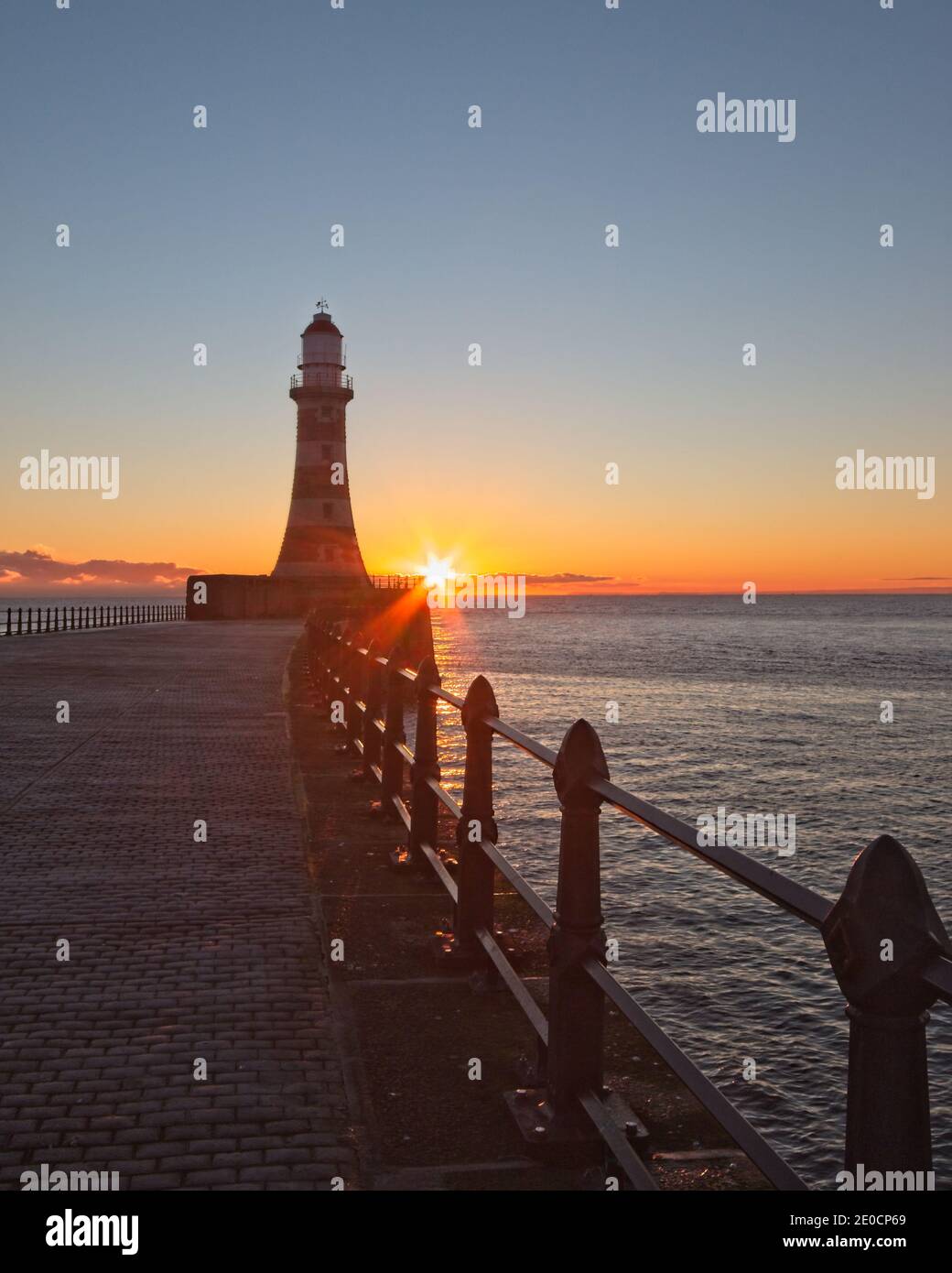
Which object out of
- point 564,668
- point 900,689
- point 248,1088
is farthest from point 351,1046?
point 564,668

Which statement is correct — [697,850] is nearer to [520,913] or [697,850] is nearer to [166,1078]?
[166,1078]

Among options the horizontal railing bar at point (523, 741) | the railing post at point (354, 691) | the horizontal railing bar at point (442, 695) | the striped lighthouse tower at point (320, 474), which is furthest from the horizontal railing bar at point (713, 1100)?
the striped lighthouse tower at point (320, 474)

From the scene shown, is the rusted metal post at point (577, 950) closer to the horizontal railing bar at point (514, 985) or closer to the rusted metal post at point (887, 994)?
the horizontal railing bar at point (514, 985)

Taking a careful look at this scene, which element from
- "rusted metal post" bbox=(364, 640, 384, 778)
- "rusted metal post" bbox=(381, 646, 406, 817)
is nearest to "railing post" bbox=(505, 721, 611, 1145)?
"rusted metal post" bbox=(381, 646, 406, 817)

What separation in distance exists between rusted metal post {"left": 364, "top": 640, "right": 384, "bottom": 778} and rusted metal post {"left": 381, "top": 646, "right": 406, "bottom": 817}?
2.75ft

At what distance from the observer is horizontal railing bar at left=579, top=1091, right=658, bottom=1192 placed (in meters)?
2.86

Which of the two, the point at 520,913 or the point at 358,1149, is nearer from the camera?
the point at 358,1149

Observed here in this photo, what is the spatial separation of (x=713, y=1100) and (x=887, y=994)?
95cm

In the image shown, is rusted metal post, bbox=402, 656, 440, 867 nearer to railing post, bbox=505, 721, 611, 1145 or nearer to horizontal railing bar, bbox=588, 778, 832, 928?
railing post, bbox=505, 721, 611, 1145

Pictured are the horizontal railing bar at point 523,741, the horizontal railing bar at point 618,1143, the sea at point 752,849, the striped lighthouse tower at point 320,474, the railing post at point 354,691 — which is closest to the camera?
the horizontal railing bar at point 618,1143

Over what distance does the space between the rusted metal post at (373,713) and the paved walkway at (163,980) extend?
80 centimetres

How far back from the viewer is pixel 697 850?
2709 millimetres

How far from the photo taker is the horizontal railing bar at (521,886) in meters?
3.80
